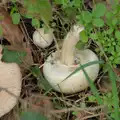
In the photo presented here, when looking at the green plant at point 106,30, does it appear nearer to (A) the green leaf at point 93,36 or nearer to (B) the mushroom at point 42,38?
(A) the green leaf at point 93,36

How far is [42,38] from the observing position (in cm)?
190

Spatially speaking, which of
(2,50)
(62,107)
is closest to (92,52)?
(62,107)

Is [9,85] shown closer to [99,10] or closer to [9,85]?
[9,85]

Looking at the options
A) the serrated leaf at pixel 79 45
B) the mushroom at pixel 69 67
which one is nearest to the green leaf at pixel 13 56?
the mushroom at pixel 69 67

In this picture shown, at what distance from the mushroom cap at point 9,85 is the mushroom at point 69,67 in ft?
0.50

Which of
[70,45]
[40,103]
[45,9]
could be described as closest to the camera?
[45,9]

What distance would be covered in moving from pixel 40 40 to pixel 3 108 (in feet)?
1.46

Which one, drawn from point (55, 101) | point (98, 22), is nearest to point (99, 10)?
point (98, 22)

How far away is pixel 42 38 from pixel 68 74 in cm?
30

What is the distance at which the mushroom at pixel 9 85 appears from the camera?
170cm

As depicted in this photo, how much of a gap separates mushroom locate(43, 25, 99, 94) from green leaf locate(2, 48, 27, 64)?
142 mm

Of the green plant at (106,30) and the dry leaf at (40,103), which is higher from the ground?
the green plant at (106,30)

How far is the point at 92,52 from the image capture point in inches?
71.3

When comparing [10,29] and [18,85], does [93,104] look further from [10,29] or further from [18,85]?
[10,29]
